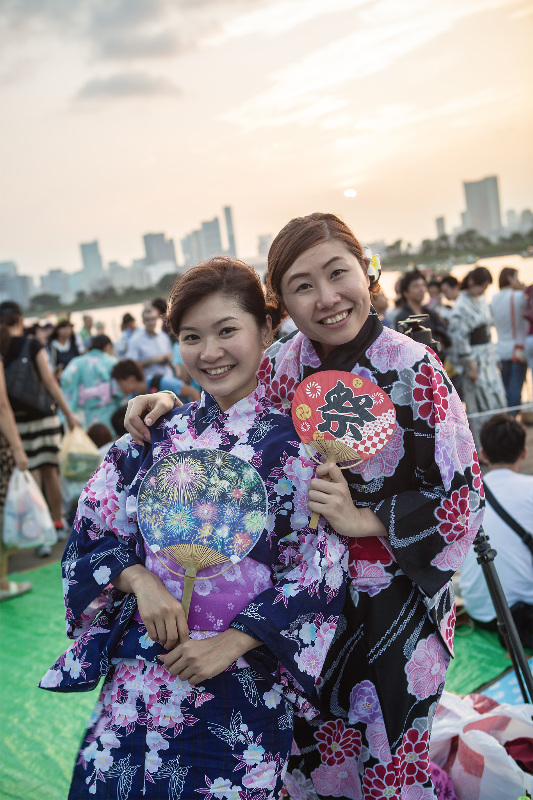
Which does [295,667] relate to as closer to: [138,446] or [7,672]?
[138,446]

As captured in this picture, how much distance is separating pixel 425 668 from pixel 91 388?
14.0 ft

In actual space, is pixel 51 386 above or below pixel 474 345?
above

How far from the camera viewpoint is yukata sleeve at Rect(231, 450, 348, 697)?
1.21 metres

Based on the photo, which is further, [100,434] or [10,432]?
[100,434]

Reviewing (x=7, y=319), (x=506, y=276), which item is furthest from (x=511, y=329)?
(x=7, y=319)

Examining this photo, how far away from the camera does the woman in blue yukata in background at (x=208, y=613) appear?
1.19 meters

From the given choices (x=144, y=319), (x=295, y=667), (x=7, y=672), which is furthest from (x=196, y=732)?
(x=144, y=319)

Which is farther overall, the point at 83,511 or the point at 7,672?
the point at 7,672

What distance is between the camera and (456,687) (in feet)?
8.68

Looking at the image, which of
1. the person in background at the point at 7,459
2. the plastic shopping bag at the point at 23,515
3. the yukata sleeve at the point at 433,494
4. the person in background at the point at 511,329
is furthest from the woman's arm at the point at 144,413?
the person in background at the point at 511,329

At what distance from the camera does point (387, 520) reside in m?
1.33

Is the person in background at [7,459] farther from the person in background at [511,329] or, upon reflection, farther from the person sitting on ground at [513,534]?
the person in background at [511,329]

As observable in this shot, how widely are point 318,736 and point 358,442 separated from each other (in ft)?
2.35

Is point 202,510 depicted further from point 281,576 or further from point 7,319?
point 7,319
